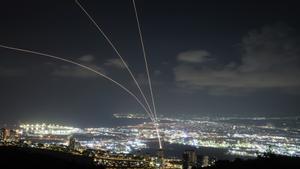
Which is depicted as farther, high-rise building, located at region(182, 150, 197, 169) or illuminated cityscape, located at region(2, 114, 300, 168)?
illuminated cityscape, located at region(2, 114, 300, 168)

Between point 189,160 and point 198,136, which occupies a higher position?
point 198,136

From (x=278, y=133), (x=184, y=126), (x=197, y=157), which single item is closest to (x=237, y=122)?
(x=184, y=126)

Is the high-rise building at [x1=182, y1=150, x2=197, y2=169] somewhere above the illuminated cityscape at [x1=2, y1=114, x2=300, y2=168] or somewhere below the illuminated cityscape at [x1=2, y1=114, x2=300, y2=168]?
below

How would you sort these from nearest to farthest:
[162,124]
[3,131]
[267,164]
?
[267,164], [3,131], [162,124]

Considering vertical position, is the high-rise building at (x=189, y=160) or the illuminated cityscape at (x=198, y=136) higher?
the illuminated cityscape at (x=198, y=136)

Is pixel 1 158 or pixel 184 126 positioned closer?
pixel 1 158

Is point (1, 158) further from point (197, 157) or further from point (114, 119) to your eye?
point (114, 119)

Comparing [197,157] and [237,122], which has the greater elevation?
[237,122]

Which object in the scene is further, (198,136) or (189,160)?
(198,136)

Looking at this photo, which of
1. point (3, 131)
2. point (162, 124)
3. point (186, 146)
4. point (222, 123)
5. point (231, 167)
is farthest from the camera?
point (222, 123)

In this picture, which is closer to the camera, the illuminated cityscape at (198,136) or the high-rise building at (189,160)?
the high-rise building at (189,160)
